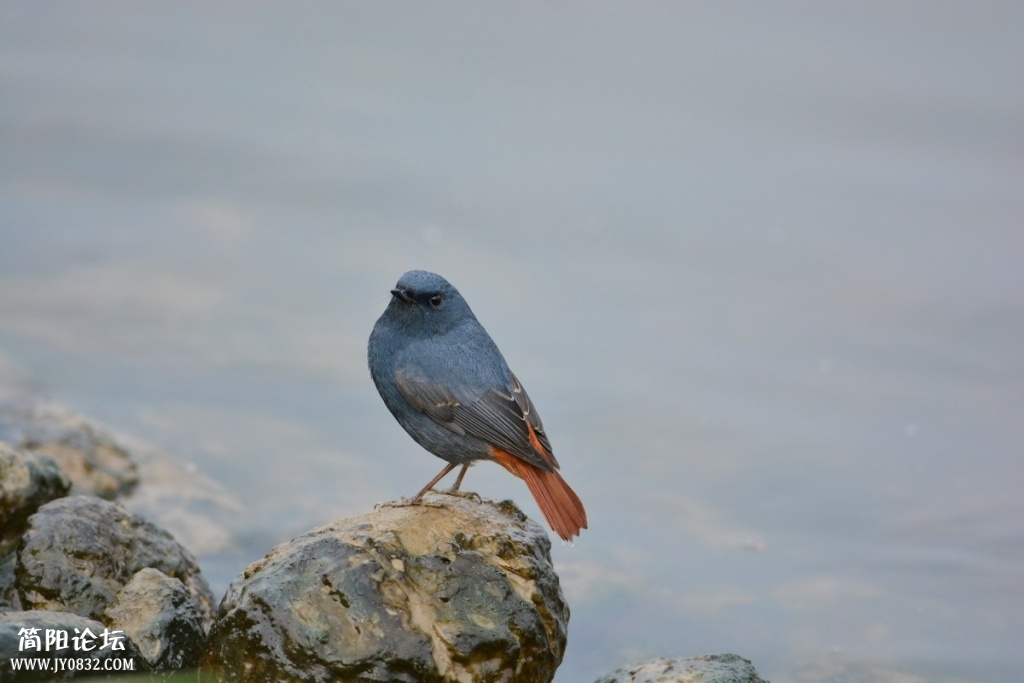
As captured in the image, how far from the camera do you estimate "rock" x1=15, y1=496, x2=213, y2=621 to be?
6.50m

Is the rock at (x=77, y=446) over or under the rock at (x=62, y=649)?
over

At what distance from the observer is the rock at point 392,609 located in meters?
5.45

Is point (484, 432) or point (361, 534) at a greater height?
point (484, 432)

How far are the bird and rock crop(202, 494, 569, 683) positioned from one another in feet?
1.71

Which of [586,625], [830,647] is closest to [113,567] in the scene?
[586,625]

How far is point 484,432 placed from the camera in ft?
21.2

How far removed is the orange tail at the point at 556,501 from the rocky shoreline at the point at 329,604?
0.33 ft

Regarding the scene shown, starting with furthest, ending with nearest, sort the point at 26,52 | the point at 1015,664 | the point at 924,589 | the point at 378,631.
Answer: the point at 26,52 < the point at 924,589 < the point at 1015,664 < the point at 378,631

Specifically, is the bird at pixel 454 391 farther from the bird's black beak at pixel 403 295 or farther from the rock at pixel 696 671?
the rock at pixel 696 671

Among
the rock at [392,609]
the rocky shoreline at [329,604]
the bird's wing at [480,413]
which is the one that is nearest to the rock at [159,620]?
the rocky shoreline at [329,604]

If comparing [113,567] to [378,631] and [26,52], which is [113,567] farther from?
[26,52]

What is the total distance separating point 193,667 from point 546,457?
76.2 inches

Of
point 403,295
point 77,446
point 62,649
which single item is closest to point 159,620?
point 62,649

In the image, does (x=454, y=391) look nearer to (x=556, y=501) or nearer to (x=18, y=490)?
(x=556, y=501)
